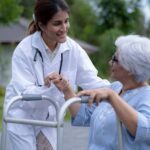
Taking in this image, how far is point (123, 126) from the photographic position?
3590 mm

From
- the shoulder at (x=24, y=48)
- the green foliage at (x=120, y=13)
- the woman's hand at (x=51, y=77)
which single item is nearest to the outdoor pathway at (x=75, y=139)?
the shoulder at (x=24, y=48)

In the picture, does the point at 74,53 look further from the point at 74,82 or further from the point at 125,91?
the point at 125,91

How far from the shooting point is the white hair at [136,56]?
11.8 ft

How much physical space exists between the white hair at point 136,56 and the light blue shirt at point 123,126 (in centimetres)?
12

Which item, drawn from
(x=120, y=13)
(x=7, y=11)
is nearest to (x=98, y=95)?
(x=7, y=11)

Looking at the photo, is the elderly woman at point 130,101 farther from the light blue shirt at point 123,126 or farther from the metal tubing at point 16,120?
the metal tubing at point 16,120

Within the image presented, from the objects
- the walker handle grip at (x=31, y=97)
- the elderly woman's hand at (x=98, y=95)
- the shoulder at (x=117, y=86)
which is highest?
the elderly woman's hand at (x=98, y=95)

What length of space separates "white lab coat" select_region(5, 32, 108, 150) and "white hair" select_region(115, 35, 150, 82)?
2.18 ft

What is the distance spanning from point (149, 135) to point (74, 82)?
979 mm

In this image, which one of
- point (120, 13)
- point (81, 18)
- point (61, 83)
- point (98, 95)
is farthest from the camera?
point (81, 18)

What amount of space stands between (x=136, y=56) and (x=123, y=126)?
0.40m

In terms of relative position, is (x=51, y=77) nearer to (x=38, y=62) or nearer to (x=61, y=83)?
(x=61, y=83)

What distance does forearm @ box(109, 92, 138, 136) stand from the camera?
331 centimetres

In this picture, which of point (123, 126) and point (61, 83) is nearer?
point (123, 126)
